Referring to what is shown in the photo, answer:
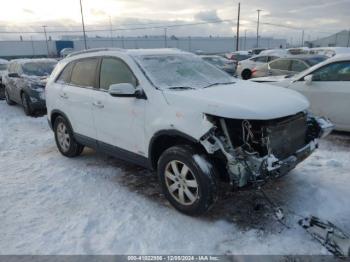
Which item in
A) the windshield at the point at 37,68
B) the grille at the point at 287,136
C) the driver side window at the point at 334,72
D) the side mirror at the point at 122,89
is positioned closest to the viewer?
the grille at the point at 287,136

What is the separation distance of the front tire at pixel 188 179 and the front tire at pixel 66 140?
8.07 ft

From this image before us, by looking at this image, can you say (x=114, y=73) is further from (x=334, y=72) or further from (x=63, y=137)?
(x=334, y=72)

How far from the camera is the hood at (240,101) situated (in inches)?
131

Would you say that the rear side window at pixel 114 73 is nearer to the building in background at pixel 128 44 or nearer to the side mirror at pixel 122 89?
the side mirror at pixel 122 89

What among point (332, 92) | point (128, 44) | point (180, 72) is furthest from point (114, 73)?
point (128, 44)

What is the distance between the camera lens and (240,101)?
3537 millimetres

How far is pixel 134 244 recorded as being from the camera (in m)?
3.37

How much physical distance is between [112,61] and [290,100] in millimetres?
2469

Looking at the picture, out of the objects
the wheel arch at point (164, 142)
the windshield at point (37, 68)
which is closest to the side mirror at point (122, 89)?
the wheel arch at point (164, 142)

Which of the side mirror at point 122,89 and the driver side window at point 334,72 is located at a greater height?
the side mirror at point 122,89

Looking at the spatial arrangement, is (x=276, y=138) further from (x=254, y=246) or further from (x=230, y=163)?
(x=254, y=246)

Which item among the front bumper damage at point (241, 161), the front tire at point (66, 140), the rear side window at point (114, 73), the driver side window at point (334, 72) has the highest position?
the rear side window at point (114, 73)

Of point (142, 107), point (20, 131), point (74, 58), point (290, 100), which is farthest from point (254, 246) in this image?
point (20, 131)

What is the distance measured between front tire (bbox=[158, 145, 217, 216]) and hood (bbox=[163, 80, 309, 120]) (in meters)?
0.51
